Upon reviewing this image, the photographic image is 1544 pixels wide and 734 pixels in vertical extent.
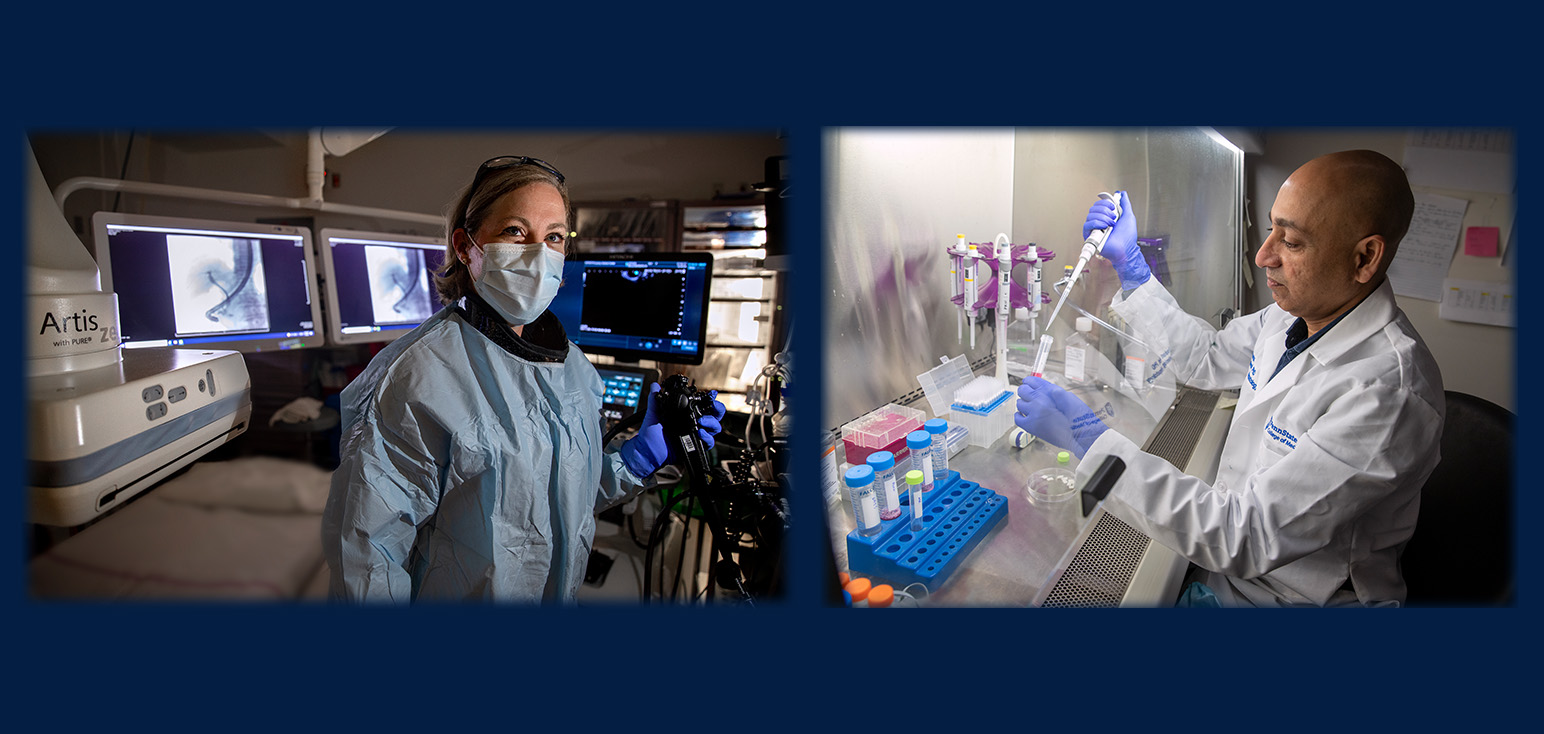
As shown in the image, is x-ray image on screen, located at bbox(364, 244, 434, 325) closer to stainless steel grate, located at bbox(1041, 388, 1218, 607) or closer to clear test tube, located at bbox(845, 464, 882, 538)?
clear test tube, located at bbox(845, 464, 882, 538)

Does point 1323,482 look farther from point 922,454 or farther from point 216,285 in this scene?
point 216,285

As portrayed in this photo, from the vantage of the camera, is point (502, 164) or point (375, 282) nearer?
point (502, 164)

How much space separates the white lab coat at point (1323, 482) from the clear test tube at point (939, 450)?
0.27 metres

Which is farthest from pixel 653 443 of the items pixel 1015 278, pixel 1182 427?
pixel 1182 427

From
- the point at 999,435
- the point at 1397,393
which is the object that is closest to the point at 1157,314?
the point at 999,435

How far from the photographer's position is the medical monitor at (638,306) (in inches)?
67.3

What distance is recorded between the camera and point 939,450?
130cm

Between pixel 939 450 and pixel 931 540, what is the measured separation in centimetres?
28

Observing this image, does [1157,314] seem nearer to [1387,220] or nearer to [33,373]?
[1387,220]

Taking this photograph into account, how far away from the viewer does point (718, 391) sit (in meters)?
1.65

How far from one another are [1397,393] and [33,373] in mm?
2126

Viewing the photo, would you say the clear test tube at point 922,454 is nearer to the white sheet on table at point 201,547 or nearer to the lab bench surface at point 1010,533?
the lab bench surface at point 1010,533

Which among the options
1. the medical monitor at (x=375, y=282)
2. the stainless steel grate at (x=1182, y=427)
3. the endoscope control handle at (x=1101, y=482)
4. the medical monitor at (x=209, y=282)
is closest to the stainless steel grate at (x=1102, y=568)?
the endoscope control handle at (x=1101, y=482)

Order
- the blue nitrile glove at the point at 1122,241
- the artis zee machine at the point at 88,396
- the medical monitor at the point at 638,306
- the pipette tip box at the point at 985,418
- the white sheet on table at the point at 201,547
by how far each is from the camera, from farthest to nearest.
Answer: the medical monitor at the point at 638,306 < the pipette tip box at the point at 985,418 < the blue nitrile glove at the point at 1122,241 < the white sheet on table at the point at 201,547 < the artis zee machine at the point at 88,396
